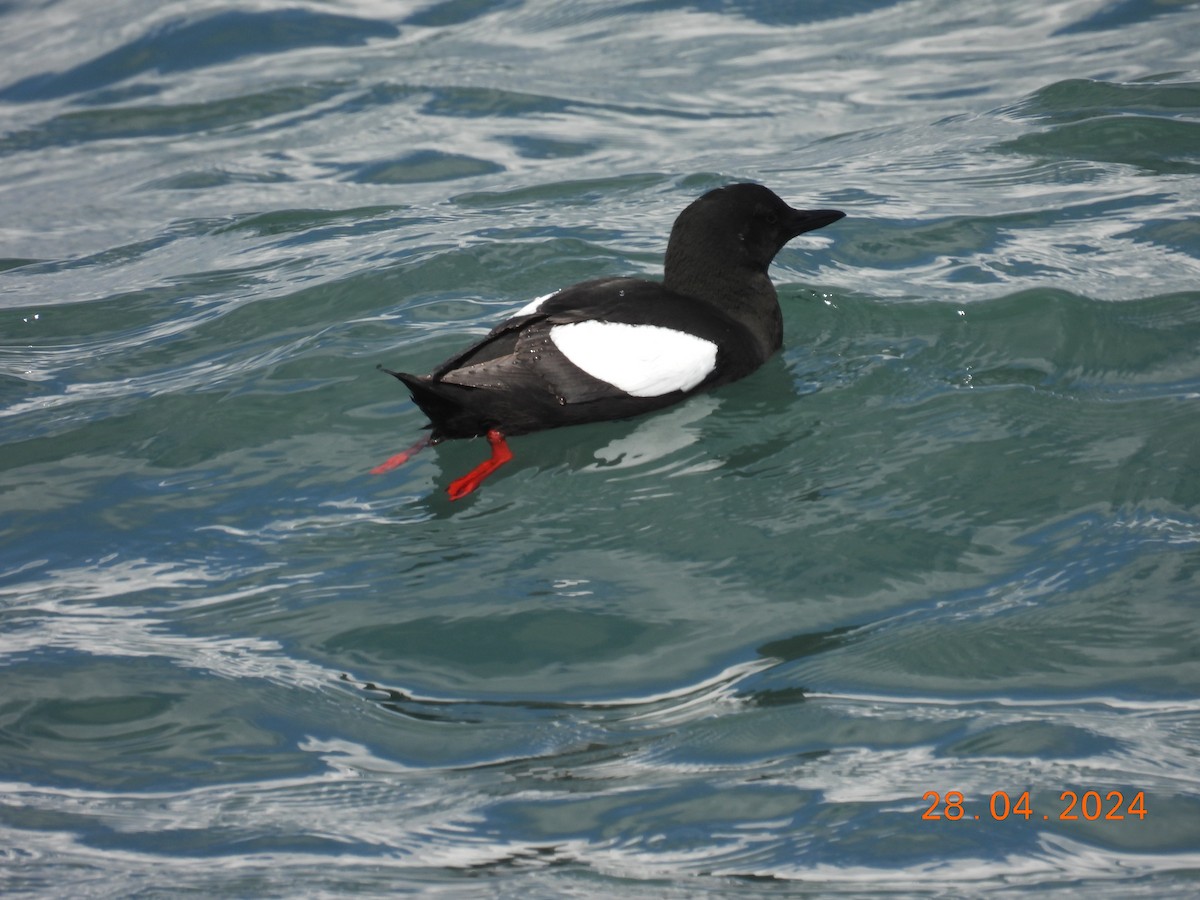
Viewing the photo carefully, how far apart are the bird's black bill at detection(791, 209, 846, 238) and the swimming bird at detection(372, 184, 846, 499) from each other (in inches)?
1.9

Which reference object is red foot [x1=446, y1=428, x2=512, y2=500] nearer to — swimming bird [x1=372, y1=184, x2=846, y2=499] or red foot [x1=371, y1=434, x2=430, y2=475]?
swimming bird [x1=372, y1=184, x2=846, y2=499]

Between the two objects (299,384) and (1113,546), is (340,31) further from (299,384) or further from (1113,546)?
(1113,546)

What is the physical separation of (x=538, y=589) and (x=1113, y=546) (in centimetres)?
182

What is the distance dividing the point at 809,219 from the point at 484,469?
2203 millimetres

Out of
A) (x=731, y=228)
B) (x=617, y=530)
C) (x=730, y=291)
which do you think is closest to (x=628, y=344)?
(x=730, y=291)

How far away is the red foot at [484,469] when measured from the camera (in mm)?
5180

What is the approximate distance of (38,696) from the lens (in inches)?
162

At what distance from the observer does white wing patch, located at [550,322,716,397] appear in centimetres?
554

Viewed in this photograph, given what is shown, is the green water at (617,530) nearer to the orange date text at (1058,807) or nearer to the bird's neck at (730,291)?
the orange date text at (1058,807)

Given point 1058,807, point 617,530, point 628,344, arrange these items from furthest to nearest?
1. point 628,344
2. point 617,530
3. point 1058,807

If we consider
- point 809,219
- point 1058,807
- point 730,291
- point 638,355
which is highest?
point 809,219

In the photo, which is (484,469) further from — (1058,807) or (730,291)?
(1058,807)

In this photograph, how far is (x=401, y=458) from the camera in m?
5.42

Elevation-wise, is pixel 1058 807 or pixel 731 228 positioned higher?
pixel 731 228
